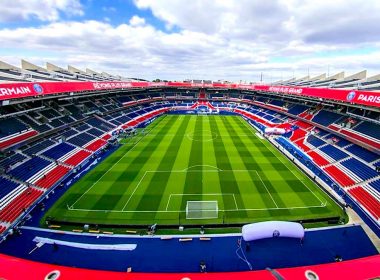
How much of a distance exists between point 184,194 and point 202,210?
3.25m

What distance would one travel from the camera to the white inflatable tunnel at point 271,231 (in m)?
17.1

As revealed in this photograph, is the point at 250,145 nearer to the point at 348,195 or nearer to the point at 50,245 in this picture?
the point at 348,195

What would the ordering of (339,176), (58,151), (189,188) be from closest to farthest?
(189,188) < (339,176) < (58,151)

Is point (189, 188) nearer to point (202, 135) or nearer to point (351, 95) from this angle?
point (351, 95)

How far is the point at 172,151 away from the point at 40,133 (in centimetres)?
1722

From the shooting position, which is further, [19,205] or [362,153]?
[362,153]

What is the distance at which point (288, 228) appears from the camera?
57.1 feet

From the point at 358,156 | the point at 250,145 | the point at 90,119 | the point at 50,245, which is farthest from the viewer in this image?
the point at 90,119

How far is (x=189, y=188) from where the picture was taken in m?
25.4

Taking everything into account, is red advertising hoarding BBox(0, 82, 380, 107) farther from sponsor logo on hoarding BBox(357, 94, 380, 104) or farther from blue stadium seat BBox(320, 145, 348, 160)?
blue stadium seat BBox(320, 145, 348, 160)

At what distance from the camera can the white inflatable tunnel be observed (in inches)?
673

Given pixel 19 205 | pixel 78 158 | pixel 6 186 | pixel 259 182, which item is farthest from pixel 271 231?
pixel 78 158

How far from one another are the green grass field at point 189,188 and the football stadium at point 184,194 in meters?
0.15

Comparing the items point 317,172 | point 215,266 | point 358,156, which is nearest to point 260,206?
point 215,266
